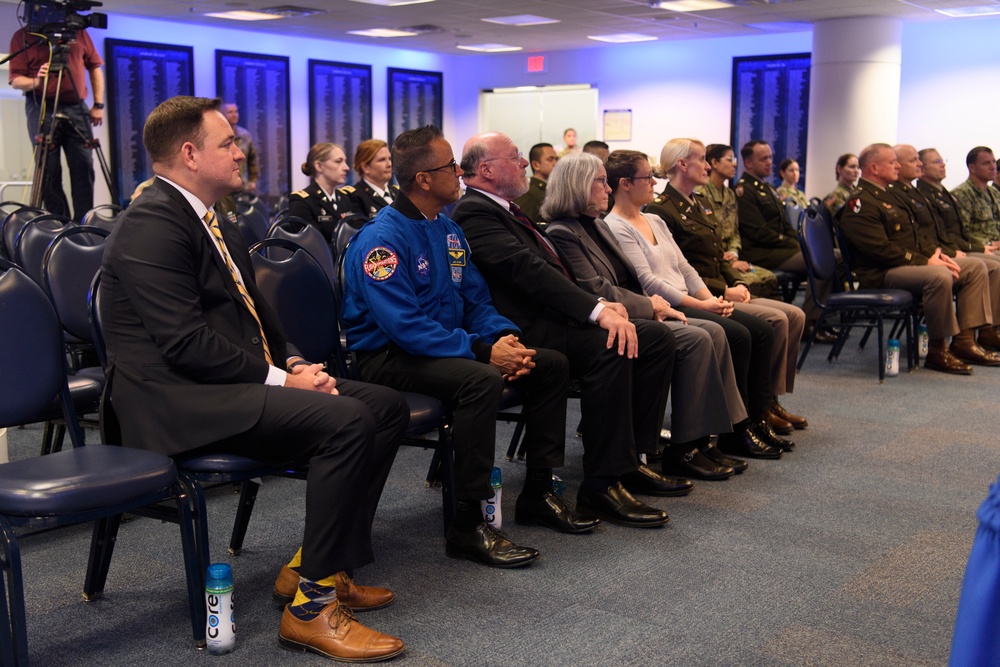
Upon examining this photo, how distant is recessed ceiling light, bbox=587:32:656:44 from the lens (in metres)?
13.1

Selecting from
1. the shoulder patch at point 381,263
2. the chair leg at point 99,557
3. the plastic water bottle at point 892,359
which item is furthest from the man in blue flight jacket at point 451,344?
the plastic water bottle at point 892,359

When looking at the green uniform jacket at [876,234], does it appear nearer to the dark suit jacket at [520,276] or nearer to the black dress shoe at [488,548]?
the dark suit jacket at [520,276]

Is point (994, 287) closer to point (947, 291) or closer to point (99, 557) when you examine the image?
point (947, 291)

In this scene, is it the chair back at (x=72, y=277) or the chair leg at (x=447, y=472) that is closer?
the chair leg at (x=447, y=472)

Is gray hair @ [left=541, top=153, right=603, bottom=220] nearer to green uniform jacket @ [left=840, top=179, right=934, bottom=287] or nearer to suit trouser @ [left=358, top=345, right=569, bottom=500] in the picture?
suit trouser @ [left=358, top=345, right=569, bottom=500]

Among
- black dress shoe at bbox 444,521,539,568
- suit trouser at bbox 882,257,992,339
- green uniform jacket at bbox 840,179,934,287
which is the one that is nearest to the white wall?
suit trouser at bbox 882,257,992,339

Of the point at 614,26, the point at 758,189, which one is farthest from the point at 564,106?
the point at 758,189

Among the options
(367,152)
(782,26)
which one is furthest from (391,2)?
(367,152)

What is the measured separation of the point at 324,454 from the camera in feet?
7.89

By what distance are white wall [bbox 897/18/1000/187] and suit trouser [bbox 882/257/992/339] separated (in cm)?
582

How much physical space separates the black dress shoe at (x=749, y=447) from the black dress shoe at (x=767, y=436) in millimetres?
36

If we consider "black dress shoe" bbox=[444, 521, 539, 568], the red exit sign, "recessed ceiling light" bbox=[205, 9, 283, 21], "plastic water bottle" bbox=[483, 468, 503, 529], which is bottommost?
"black dress shoe" bbox=[444, 521, 539, 568]

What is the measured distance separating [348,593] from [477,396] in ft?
2.21

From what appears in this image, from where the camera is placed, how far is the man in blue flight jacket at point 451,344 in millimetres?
2967
